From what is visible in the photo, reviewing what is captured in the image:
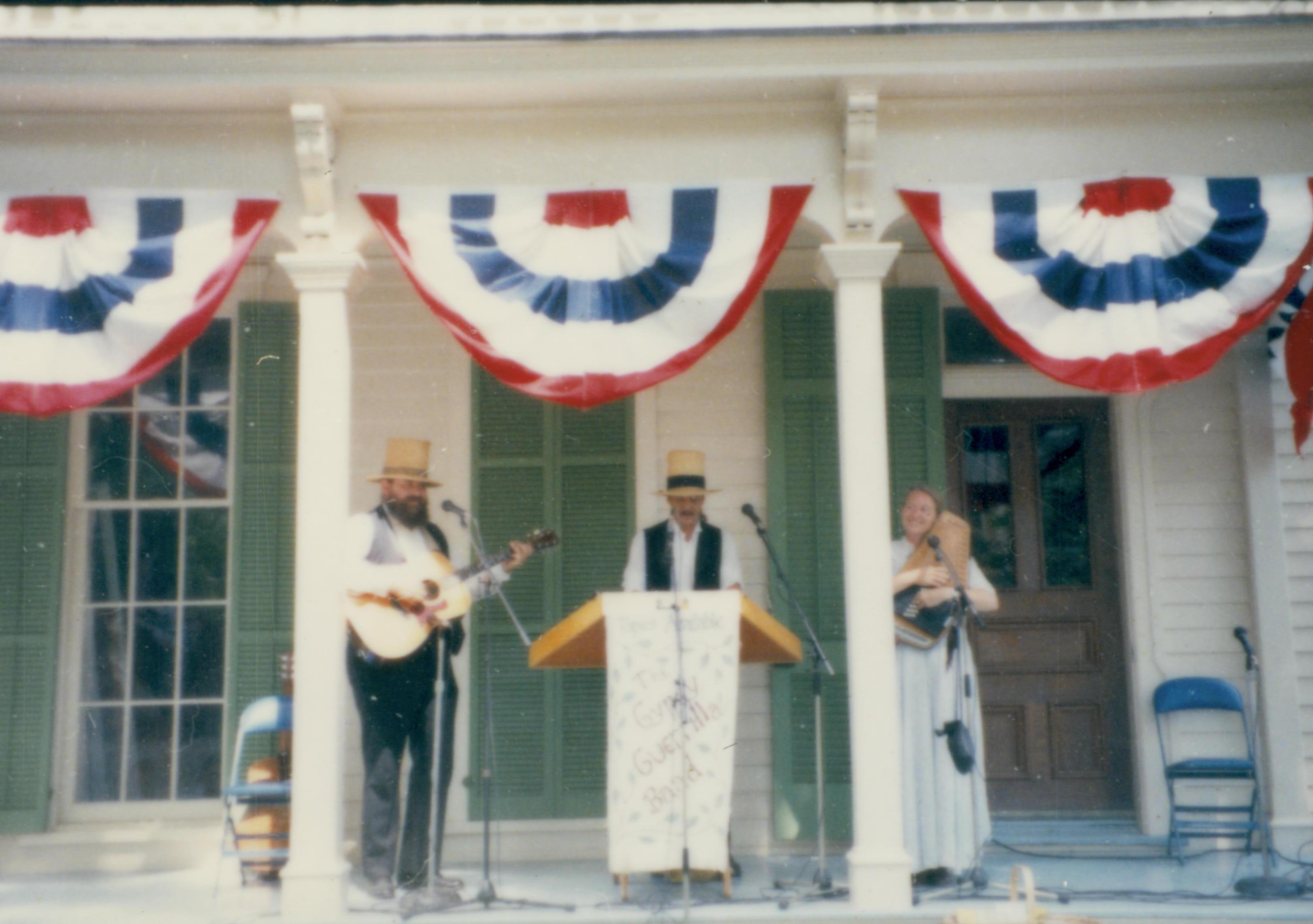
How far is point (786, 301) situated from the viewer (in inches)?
257

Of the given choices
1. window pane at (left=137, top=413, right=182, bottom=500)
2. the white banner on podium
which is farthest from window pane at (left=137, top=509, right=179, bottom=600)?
the white banner on podium

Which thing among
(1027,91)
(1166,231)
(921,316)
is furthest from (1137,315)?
(921,316)

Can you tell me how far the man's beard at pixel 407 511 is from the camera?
5484mm

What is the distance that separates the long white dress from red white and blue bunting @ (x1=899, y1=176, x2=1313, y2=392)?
43.0 inches

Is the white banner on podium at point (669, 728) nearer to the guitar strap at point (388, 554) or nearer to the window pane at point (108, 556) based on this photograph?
the guitar strap at point (388, 554)

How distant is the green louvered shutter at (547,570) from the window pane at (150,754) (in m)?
1.56

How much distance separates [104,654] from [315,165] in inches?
114

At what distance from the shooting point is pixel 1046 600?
6609mm

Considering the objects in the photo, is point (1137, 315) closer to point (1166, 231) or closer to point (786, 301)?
point (1166, 231)

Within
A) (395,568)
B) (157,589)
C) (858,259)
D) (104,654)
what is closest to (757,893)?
(395,568)

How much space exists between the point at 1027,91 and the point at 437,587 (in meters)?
3.29

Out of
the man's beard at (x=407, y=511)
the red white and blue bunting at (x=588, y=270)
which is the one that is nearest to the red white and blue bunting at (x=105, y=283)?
the red white and blue bunting at (x=588, y=270)

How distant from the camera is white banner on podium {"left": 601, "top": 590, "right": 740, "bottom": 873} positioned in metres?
4.85

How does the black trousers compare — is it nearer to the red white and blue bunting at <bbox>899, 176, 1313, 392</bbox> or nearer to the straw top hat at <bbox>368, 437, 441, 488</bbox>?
the straw top hat at <bbox>368, 437, 441, 488</bbox>
